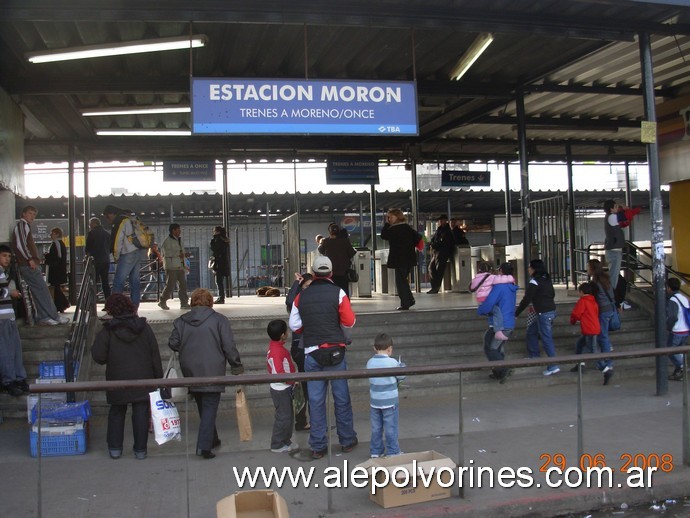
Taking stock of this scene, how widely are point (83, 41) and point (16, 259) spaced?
2.99 metres

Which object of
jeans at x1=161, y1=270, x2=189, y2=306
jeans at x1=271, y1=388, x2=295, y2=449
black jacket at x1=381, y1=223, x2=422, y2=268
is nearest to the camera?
jeans at x1=271, y1=388, x2=295, y2=449

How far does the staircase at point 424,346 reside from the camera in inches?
345

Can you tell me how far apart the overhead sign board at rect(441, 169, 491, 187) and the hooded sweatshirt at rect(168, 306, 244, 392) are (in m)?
11.3

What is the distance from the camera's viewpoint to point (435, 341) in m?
10.1

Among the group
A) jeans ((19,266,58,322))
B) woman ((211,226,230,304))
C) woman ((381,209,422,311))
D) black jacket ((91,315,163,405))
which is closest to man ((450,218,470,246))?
woman ((381,209,422,311))

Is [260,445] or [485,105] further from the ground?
[485,105]

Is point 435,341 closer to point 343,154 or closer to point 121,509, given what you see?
point 121,509

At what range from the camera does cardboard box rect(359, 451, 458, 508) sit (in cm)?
489

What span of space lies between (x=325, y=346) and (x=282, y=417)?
2.58ft

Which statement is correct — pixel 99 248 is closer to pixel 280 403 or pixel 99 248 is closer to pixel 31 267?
pixel 31 267

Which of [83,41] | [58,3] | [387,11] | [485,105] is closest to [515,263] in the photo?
[485,105]

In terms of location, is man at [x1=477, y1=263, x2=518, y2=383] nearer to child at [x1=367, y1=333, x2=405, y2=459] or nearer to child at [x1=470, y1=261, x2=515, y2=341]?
child at [x1=470, y1=261, x2=515, y2=341]

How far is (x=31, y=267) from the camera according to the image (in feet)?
28.9

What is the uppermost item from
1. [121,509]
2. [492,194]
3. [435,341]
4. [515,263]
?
[492,194]
